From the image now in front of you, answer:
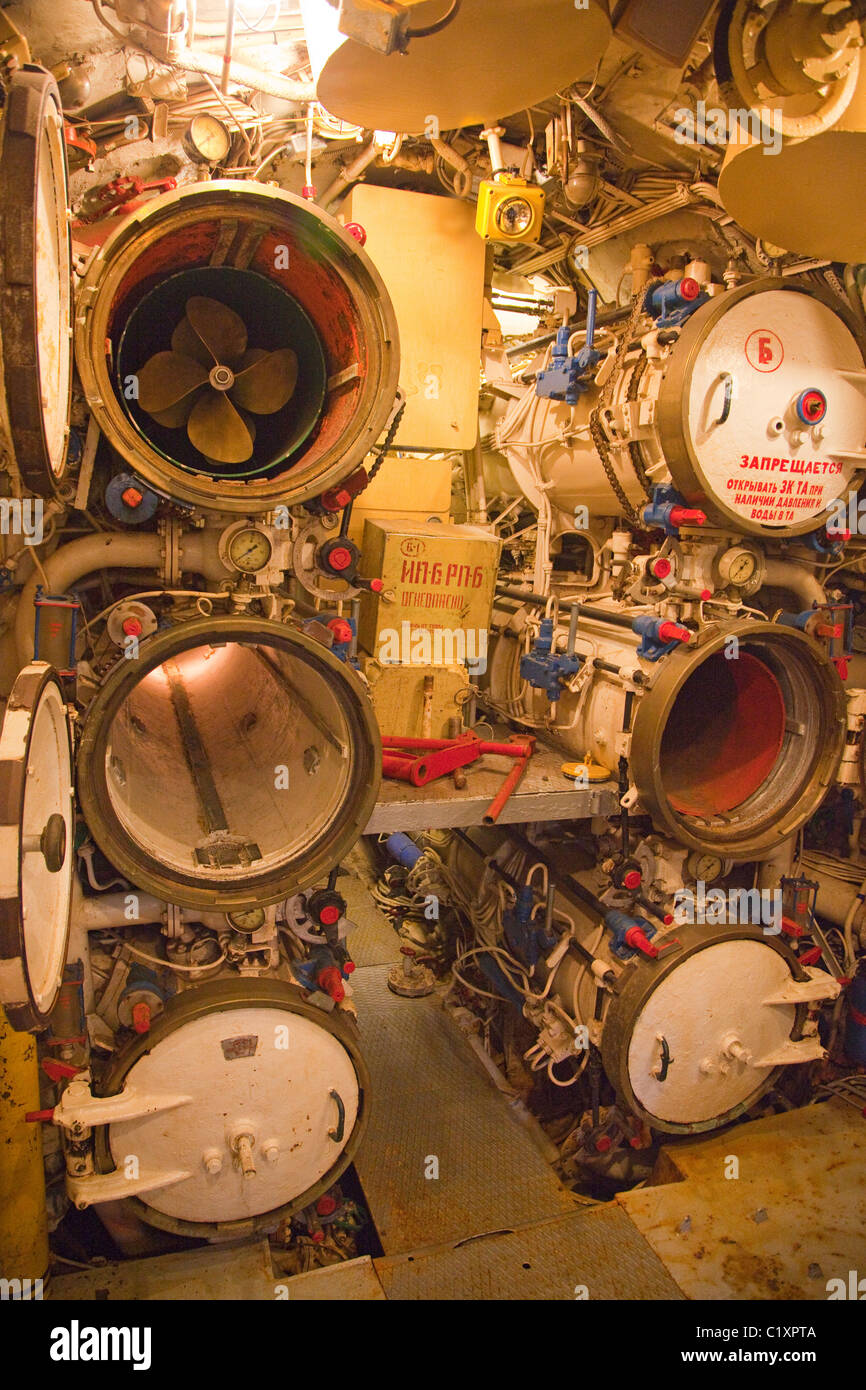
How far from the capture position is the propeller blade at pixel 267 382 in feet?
10.7

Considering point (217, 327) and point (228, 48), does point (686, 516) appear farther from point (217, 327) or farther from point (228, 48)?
point (228, 48)

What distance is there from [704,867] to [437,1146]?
6.48 ft

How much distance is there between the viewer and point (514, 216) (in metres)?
4.25

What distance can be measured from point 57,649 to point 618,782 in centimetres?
248

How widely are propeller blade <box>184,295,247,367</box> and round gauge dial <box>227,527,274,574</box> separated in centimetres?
76

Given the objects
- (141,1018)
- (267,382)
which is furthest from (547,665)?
(141,1018)

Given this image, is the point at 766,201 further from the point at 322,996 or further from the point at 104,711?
the point at 322,996

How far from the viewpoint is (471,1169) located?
4.11m

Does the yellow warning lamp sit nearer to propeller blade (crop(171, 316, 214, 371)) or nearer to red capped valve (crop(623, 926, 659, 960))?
propeller blade (crop(171, 316, 214, 371))

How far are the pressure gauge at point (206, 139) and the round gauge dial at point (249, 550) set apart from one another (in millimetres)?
1678

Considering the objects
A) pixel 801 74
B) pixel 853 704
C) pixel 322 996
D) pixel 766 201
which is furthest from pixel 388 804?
pixel 801 74

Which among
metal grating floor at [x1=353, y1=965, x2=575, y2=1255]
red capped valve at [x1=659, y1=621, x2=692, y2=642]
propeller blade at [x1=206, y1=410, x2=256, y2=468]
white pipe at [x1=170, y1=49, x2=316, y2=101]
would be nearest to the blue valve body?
red capped valve at [x1=659, y1=621, x2=692, y2=642]

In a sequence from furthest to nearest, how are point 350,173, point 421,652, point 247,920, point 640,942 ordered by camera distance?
point 350,173 → point 421,652 → point 640,942 → point 247,920

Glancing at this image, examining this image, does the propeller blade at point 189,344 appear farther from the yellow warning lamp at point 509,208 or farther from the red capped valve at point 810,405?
the red capped valve at point 810,405
